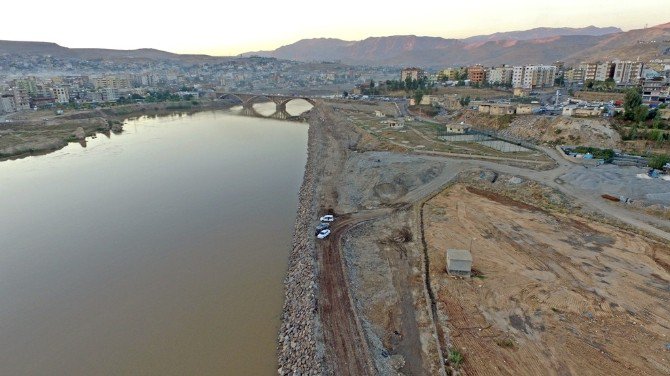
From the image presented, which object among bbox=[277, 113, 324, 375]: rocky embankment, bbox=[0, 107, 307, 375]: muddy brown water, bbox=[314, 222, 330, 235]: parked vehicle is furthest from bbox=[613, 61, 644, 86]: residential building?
bbox=[277, 113, 324, 375]: rocky embankment

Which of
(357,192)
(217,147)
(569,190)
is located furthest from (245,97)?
(569,190)

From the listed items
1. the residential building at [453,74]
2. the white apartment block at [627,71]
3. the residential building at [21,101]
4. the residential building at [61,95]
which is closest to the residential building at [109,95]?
the residential building at [61,95]

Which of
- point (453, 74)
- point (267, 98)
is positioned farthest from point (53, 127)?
point (453, 74)

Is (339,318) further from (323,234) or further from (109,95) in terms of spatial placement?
(109,95)

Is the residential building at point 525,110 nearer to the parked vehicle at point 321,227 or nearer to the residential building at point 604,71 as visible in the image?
the parked vehicle at point 321,227

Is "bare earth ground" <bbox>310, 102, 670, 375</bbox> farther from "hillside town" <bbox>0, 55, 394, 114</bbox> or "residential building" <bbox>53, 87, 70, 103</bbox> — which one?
"residential building" <bbox>53, 87, 70, 103</bbox>
